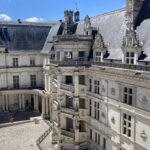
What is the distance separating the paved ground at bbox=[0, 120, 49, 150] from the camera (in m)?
35.7

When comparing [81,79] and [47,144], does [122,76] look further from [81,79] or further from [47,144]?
[47,144]

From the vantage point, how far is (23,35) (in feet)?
178

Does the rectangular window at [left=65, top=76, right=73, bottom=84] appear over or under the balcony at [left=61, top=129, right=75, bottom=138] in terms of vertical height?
over

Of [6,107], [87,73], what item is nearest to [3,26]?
[6,107]

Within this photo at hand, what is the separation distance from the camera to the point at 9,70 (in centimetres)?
5162

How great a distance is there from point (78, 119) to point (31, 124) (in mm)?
15708

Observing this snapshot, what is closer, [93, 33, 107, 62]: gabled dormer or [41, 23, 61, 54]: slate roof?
[93, 33, 107, 62]: gabled dormer

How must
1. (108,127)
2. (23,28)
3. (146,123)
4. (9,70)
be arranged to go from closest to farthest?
(146,123) < (108,127) < (9,70) < (23,28)

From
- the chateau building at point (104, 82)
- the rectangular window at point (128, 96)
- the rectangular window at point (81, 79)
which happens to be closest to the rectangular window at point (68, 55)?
the chateau building at point (104, 82)

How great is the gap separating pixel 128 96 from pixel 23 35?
3595 cm

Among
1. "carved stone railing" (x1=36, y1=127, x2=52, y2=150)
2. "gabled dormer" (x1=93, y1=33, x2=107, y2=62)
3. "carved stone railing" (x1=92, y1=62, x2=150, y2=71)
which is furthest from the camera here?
"carved stone railing" (x1=36, y1=127, x2=52, y2=150)

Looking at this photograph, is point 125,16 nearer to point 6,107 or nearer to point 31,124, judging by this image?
point 31,124

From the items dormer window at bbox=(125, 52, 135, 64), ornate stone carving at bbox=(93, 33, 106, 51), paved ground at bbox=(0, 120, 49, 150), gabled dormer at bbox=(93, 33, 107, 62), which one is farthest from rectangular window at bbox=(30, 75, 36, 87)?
dormer window at bbox=(125, 52, 135, 64)

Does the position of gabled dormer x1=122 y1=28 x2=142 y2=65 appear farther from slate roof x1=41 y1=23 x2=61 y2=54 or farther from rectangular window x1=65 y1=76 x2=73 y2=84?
slate roof x1=41 y1=23 x2=61 y2=54
